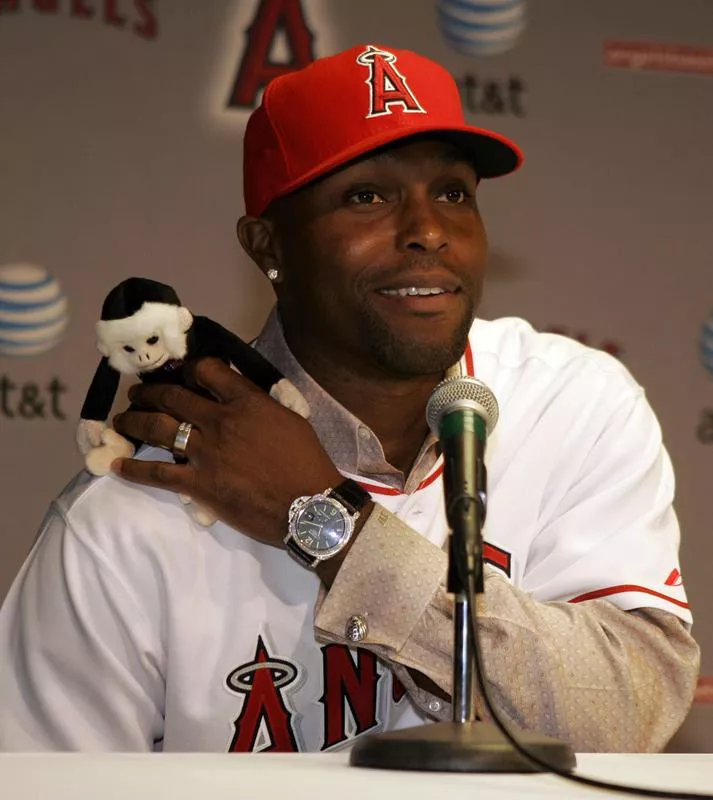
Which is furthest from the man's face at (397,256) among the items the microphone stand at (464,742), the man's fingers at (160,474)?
the microphone stand at (464,742)

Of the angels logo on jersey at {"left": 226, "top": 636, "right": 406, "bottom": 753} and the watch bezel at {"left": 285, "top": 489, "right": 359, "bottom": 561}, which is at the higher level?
the watch bezel at {"left": 285, "top": 489, "right": 359, "bottom": 561}

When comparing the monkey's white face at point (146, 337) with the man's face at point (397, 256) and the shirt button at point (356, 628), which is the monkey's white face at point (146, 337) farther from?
the shirt button at point (356, 628)

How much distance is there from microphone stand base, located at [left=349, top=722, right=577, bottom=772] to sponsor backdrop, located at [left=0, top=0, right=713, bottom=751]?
1.70m

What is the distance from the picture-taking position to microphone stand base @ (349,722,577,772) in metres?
1.21

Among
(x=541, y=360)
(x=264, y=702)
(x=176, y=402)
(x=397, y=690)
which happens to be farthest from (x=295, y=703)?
(x=541, y=360)

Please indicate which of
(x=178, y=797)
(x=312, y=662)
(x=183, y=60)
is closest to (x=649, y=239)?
(x=183, y=60)

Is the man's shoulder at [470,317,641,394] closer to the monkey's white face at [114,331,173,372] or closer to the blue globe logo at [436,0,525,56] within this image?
the monkey's white face at [114,331,173,372]

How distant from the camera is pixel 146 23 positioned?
294 cm

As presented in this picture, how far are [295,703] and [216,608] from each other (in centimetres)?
17

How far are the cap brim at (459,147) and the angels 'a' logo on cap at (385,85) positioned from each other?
43 millimetres

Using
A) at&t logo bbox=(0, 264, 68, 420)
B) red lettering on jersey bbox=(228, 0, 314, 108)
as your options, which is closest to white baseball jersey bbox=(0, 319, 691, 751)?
at&t logo bbox=(0, 264, 68, 420)

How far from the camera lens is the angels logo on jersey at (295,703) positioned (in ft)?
6.27

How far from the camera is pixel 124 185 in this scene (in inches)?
114

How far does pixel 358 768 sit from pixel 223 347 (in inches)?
32.2
